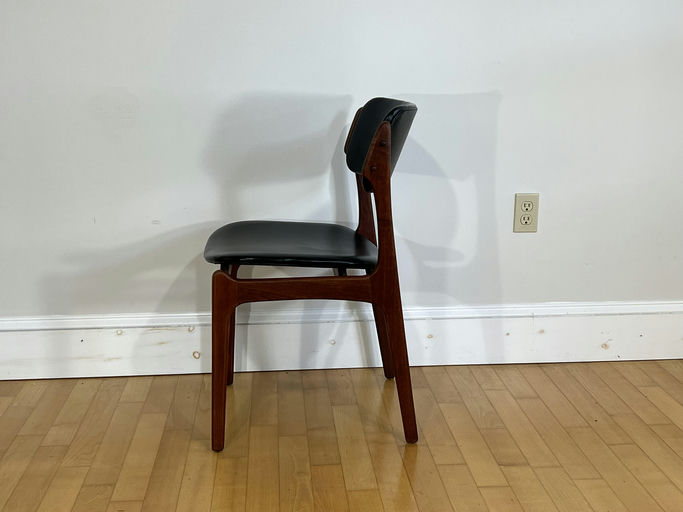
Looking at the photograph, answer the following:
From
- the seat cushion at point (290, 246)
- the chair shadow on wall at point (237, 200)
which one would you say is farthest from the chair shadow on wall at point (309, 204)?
the seat cushion at point (290, 246)

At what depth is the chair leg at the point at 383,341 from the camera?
1.89 m

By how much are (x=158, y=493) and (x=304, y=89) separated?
1.03 m

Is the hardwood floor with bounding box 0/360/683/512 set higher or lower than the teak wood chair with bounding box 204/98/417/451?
lower

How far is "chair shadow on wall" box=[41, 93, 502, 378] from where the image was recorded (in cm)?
191

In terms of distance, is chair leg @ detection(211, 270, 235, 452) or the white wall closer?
chair leg @ detection(211, 270, 235, 452)

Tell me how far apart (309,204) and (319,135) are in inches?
7.3

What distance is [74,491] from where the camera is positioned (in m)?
1.49

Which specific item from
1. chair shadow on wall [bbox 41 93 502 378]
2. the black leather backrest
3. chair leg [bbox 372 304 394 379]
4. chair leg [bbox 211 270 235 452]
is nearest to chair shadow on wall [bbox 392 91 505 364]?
chair shadow on wall [bbox 41 93 502 378]

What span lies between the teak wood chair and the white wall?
27 cm

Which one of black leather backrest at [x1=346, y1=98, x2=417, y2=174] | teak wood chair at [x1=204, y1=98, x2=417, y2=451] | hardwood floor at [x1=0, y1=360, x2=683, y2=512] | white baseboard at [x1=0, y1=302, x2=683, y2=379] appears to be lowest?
hardwood floor at [x1=0, y1=360, x2=683, y2=512]

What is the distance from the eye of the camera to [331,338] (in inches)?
81.0

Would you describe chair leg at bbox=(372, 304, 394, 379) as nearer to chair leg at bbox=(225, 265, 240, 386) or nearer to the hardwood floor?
the hardwood floor

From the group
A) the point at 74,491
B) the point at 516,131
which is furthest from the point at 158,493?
the point at 516,131

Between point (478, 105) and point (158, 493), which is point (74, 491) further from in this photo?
point (478, 105)
